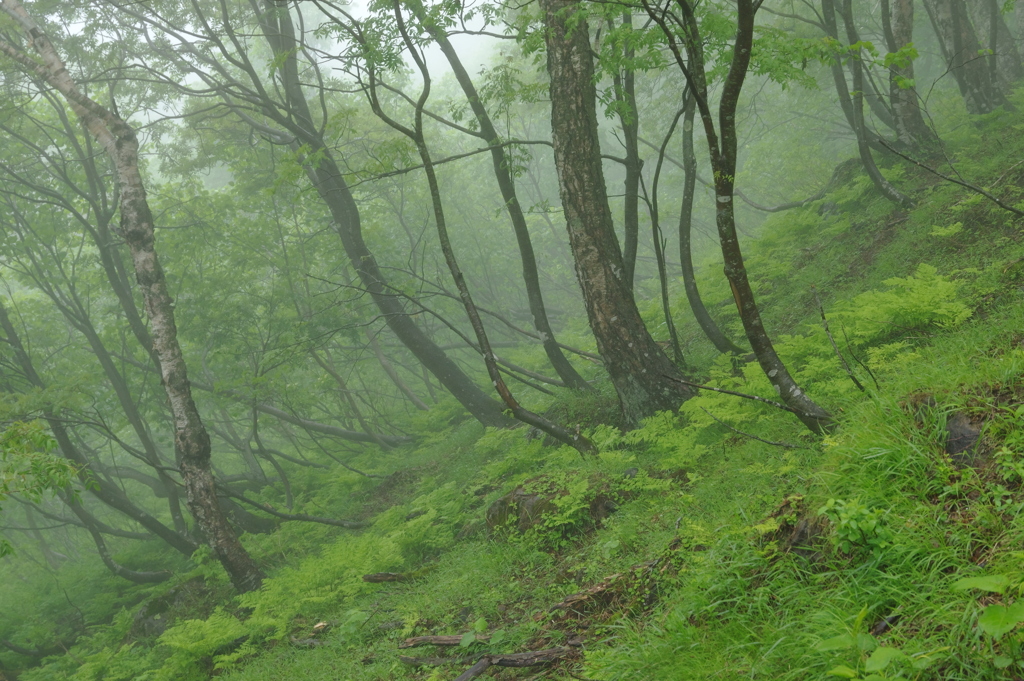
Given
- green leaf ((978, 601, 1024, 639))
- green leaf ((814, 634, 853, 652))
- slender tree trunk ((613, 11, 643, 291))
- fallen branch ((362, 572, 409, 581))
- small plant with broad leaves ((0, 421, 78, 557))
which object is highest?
slender tree trunk ((613, 11, 643, 291))

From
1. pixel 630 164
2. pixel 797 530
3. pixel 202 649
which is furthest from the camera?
pixel 630 164

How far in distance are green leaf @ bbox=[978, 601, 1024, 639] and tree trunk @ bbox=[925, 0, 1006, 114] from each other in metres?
11.3

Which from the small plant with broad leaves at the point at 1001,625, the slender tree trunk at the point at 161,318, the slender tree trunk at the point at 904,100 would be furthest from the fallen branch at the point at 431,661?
the slender tree trunk at the point at 904,100

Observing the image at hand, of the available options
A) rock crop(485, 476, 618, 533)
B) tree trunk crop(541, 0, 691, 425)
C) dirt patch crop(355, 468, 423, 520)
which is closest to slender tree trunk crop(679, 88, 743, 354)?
tree trunk crop(541, 0, 691, 425)

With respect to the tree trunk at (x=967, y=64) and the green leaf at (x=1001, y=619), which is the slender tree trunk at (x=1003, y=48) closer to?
the tree trunk at (x=967, y=64)

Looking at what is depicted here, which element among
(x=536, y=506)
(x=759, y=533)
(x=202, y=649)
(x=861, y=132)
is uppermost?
(x=861, y=132)

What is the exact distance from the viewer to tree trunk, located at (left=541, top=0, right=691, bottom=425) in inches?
241

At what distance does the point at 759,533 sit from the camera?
118 inches

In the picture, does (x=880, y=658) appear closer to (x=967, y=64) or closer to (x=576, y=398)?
(x=576, y=398)

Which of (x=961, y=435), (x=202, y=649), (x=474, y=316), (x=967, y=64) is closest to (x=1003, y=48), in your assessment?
(x=967, y=64)

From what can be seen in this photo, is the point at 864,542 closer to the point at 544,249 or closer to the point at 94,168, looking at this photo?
the point at 94,168

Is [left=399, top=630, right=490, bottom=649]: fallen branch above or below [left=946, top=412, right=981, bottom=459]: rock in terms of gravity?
below

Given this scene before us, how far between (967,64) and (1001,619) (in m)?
12.1

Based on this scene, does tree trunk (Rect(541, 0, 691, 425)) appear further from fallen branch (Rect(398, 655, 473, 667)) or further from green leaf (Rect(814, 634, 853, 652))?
green leaf (Rect(814, 634, 853, 652))
